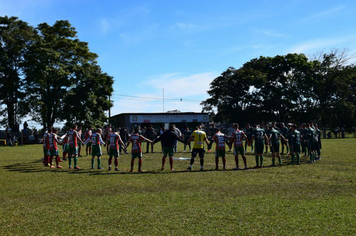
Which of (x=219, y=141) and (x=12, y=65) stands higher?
(x=12, y=65)

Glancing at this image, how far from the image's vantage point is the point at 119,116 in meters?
76.8

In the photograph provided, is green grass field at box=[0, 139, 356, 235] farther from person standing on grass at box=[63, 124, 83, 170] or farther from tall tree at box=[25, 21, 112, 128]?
tall tree at box=[25, 21, 112, 128]

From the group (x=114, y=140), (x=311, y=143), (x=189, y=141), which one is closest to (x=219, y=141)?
(x=189, y=141)

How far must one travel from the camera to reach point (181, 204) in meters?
8.39

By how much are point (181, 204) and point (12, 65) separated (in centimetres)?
4919

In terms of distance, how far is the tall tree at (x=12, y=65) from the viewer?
47906 millimetres

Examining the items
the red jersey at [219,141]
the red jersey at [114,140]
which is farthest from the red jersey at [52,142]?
the red jersey at [219,141]

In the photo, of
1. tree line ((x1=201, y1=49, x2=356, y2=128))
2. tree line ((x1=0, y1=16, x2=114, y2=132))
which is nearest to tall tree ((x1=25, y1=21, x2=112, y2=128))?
tree line ((x1=0, y1=16, x2=114, y2=132))

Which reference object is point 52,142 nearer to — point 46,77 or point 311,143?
point 311,143

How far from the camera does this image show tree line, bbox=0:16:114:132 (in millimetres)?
47406

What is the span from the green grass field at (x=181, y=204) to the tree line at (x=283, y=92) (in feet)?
149

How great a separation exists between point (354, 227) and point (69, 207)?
6409mm

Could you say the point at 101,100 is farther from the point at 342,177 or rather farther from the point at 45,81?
the point at 342,177

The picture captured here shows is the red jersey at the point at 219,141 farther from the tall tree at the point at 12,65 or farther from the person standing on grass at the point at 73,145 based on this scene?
the tall tree at the point at 12,65
